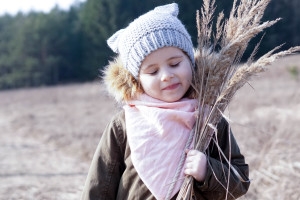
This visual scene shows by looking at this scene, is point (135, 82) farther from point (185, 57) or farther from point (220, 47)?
point (220, 47)

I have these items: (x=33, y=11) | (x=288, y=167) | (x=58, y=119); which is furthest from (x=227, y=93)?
(x=33, y=11)

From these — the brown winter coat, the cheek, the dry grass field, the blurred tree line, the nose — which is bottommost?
the blurred tree line

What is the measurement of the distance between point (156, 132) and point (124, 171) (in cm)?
23

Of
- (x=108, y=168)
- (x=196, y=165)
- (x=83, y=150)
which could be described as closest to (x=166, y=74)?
(x=196, y=165)

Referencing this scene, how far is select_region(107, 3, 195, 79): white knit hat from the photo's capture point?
1.99m

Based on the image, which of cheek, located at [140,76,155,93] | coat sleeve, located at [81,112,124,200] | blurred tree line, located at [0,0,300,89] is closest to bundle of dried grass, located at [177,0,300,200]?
cheek, located at [140,76,155,93]

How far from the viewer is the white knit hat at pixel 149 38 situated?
1994mm

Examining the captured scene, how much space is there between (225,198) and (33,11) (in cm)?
3983

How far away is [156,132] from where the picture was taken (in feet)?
6.48

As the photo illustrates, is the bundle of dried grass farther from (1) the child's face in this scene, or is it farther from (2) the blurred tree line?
(2) the blurred tree line

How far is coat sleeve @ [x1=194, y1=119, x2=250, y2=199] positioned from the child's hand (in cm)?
2

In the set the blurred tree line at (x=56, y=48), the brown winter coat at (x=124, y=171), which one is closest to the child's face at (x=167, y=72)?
the brown winter coat at (x=124, y=171)

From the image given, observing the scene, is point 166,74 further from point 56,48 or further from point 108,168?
point 56,48

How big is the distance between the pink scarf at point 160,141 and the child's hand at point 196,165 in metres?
0.05
